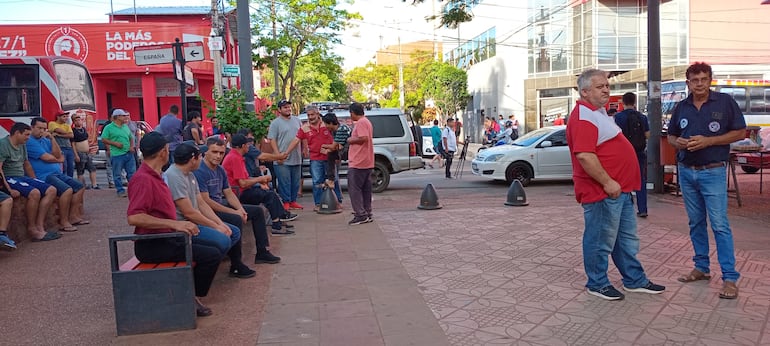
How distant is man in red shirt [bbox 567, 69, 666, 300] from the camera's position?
4883mm

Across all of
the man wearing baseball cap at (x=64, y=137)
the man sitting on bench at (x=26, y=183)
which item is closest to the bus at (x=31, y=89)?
the man wearing baseball cap at (x=64, y=137)

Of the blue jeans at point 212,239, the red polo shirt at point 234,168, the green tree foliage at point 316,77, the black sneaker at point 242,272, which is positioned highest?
the green tree foliage at point 316,77

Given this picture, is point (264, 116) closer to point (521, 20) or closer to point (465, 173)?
point (465, 173)

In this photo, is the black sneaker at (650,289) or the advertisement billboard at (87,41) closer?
the black sneaker at (650,289)

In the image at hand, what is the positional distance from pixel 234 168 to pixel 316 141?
279cm

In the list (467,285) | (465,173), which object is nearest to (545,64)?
(465,173)

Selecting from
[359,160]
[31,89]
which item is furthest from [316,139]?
[31,89]

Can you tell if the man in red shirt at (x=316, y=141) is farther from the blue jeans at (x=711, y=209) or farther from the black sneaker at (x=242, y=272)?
the blue jeans at (x=711, y=209)

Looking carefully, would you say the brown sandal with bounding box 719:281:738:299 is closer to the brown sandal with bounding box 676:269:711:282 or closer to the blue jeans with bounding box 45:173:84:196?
the brown sandal with bounding box 676:269:711:282

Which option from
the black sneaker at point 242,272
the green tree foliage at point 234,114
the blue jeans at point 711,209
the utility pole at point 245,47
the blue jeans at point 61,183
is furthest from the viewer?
the utility pole at point 245,47

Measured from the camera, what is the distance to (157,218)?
15.3ft

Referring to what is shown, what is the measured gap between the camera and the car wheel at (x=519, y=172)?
14.1 meters

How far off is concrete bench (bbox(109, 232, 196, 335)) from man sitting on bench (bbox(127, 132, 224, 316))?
4.5 inches

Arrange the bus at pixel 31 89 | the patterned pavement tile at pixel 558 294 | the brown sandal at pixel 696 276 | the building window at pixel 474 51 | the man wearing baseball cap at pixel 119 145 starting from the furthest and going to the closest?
the building window at pixel 474 51, the bus at pixel 31 89, the man wearing baseball cap at pixel 119 145, the brown sandal at pixel 696 276, the patterned pavement tile at pixel 558 294
